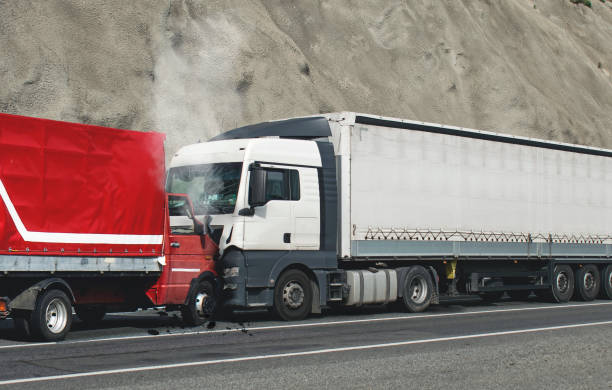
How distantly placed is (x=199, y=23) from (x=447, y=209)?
20.9m

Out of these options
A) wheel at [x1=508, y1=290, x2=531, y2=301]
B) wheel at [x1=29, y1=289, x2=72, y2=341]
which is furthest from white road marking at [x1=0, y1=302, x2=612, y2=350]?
wheel at [x1=508, y1=290, x2=531, y2=301]

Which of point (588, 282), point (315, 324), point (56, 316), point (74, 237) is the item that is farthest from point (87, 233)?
point (588, 282)

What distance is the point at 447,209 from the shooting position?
19.5 m

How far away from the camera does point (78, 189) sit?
13047 mm

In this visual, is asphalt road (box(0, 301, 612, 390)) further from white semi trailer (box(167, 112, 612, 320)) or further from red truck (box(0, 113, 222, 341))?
white semi trailer (box(167, 112, 612, 320))

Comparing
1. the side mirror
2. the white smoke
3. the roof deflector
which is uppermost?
the white smoke

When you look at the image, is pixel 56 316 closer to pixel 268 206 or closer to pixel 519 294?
pixel 268 206

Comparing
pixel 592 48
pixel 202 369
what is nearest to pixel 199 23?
pixel 202 369

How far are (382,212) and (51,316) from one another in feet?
24.5

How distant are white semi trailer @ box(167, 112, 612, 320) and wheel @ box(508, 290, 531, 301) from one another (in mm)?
218

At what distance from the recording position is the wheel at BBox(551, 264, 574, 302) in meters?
22.6

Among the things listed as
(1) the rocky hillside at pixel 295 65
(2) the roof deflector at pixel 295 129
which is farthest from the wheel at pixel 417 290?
(1) the rocky hillside at pixel 295 65

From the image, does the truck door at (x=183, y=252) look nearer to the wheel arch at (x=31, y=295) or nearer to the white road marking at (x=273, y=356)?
the wheel arch at (x=31, y=295)

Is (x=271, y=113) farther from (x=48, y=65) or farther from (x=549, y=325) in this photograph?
(x=549, y=325)
